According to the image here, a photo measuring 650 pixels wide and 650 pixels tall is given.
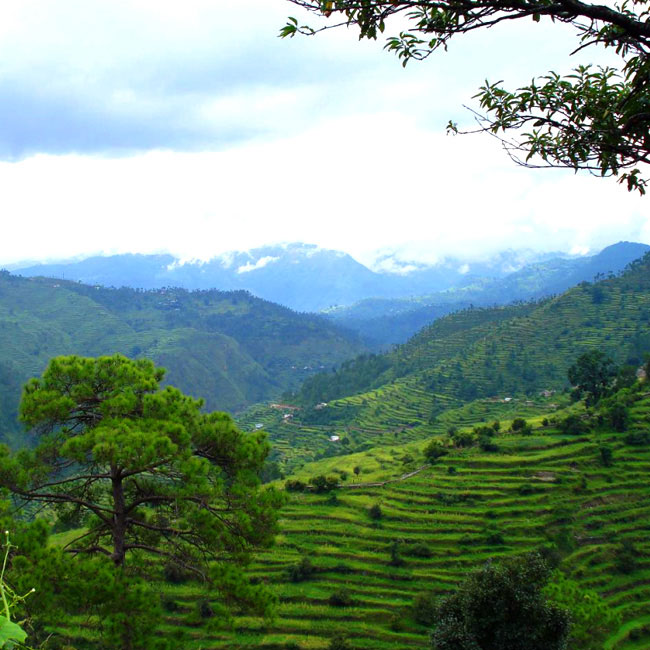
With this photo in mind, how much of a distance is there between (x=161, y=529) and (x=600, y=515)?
Result: 3190cm

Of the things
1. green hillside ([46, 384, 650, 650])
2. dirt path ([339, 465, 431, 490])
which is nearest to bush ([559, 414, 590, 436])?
green hillside ([46, 384, 650, 650])

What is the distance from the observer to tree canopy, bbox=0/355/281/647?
10.7m

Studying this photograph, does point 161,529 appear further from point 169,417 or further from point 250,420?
point 250,420

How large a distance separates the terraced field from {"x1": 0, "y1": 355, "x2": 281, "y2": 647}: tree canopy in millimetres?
11122

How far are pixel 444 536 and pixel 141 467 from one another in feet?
86.9

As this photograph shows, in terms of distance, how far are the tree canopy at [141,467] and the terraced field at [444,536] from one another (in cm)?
1112

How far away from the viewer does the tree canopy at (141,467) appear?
10.7 m

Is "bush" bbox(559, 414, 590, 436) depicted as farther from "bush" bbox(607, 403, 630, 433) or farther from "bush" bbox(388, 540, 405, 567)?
"bush" bbox(388, 540, 405, 567)

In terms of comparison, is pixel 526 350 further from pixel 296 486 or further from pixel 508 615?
pixel 508 615

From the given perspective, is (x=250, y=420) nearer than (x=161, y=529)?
No

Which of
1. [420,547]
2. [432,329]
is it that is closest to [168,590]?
[420,547]

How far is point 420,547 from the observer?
1211 inches

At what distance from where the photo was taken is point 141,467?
10.5 meters

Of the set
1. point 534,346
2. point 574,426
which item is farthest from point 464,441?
point 534,346
